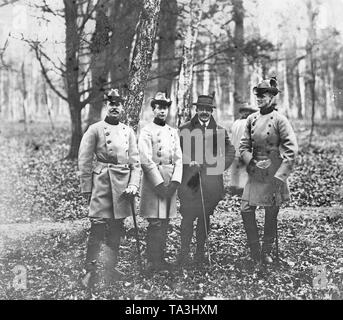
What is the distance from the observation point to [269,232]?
20.5 feet

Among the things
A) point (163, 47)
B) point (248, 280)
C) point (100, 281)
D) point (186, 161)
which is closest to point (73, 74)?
point (163, 47)

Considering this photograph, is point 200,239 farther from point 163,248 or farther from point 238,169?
point 238,169

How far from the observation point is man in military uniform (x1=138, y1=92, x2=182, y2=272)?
19.3 feet

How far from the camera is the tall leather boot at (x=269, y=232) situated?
6149 mm

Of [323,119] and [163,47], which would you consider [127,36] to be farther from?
[323,119]

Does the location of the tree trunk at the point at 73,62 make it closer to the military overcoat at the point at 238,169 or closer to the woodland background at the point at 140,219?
the woodland background at the point at 140,219

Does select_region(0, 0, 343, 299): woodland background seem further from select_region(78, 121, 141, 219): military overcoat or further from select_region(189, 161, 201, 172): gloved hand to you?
select_region(189, 161, 201, 172): gloved hand

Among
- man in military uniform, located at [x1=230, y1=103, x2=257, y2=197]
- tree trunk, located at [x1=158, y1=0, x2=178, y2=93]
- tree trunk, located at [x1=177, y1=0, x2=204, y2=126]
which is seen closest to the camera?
man in military uniform, located at [x1=230, y1=103, x2=257, y2=197]

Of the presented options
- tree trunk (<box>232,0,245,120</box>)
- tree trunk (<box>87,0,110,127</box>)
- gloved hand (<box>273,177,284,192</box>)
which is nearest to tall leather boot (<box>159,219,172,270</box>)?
gloved hand (<box>273,177,284,192</box>)

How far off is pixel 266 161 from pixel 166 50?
669cm

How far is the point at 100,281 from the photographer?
571 cm

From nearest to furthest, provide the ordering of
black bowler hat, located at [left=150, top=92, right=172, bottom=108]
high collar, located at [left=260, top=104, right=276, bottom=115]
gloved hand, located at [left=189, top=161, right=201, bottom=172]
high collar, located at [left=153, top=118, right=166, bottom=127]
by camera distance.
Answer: black bowler hat, located at [left=150, top=92, right=172, bottom=108] → high collar, located at [left=153, top=118, right=166, bottom=127] → high collar, located at [left=260, top=104, right=276, bottom=115] → gloved hand, located at [left=189, top=161, right=201, bottom=172]

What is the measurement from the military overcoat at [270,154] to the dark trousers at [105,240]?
1906 mm
